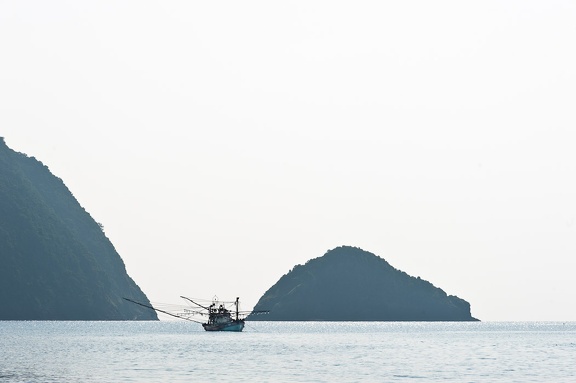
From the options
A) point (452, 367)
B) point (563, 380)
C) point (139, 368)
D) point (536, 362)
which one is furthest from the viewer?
point (536, 362)

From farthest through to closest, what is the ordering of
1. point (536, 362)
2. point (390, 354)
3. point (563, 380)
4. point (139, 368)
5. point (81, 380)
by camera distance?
point (390, 354) < point (536, 362) < point (139, 368) < point (563, 380) < point (81, 380)

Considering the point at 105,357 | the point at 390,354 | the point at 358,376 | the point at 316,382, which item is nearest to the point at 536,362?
the point at 390,354

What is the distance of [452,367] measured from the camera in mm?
101000

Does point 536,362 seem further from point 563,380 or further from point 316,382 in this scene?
point 316,382

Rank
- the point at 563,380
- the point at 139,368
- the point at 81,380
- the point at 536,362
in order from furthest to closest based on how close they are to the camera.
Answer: the point at 536,362
the point at 139,368
the point at 563,380
the point at 81,380

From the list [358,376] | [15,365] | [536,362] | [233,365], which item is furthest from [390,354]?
[15,365]

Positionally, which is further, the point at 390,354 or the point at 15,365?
the point at 390,354

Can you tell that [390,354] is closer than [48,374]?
No

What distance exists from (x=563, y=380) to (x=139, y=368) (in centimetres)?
3938

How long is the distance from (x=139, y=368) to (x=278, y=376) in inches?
619

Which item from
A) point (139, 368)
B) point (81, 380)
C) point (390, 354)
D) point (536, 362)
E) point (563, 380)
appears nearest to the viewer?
point (81, 380)

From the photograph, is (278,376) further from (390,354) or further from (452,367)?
(390,354)

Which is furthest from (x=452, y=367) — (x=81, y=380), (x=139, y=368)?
(x=81, y=380)

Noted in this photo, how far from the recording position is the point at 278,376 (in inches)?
3420
